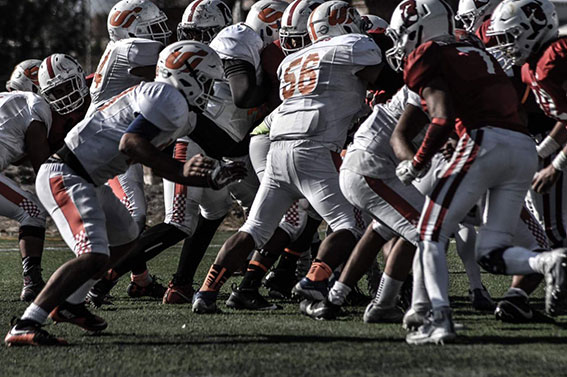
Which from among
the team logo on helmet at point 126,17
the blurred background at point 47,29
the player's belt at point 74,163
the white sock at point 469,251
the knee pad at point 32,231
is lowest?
the blurred background at point 47,29

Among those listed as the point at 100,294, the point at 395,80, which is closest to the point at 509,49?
the point at 395,80

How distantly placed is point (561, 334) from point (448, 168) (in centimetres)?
105

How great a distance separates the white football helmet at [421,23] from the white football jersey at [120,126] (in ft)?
3.86

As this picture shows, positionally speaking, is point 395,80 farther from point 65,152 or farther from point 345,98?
point 65,152

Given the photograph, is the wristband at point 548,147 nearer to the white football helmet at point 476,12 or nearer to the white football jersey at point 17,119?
the white football helmet at point 476,12

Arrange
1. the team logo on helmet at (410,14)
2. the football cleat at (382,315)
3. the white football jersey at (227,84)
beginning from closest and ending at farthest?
1. the team logo on helmet at (410,14)
2. the football cleat at (382,315)
3. the white football jersey at (227,84)

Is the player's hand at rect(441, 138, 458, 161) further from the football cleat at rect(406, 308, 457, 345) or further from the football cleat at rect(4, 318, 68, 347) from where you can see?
the football cleat at rect(4, 318, 68, 347)

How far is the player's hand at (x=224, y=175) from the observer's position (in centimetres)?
496

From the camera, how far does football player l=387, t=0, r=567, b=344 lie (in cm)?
477

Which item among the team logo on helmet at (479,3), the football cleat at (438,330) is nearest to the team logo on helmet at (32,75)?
the team logo on helmet at (479,3)

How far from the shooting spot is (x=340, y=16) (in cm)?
633

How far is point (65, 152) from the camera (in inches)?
210

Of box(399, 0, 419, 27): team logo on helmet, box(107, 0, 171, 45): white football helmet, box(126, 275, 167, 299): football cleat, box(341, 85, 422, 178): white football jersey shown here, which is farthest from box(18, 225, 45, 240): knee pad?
box(399, 0, 419, 27): team logo on helmet

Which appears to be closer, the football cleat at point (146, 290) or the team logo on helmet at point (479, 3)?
the football cleat at point (146, 290)
